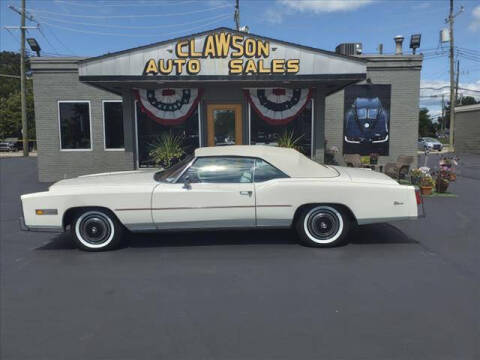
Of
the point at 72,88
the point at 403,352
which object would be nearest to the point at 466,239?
the point at 403,352

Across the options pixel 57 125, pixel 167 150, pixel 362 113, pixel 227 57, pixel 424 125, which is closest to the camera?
pixel 227 57

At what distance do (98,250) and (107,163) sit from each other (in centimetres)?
895

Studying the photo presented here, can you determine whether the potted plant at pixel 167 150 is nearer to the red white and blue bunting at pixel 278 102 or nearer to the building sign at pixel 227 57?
the building sign at pixel 227 57

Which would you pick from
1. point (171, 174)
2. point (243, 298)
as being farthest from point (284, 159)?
point (243, 298)

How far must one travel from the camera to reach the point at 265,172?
5477mm

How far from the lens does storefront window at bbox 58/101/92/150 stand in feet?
44.5

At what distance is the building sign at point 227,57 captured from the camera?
9.18m

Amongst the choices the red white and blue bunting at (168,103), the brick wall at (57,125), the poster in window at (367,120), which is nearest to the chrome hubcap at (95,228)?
the red white and blue bunting at (168,103)

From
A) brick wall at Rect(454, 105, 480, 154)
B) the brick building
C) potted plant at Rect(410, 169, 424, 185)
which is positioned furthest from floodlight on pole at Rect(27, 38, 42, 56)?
brick wall at Rect(454, 105, 480, 154)

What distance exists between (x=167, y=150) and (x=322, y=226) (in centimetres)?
631

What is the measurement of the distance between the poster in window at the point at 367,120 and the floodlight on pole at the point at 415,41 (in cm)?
176

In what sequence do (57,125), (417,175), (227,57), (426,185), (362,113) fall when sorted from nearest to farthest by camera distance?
(227,57)
(426,185)
(417,175)
(57,125)
(362,113)

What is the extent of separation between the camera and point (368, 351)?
2891 millimetres

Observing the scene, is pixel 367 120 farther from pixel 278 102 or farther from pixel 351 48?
pixel 278 102
